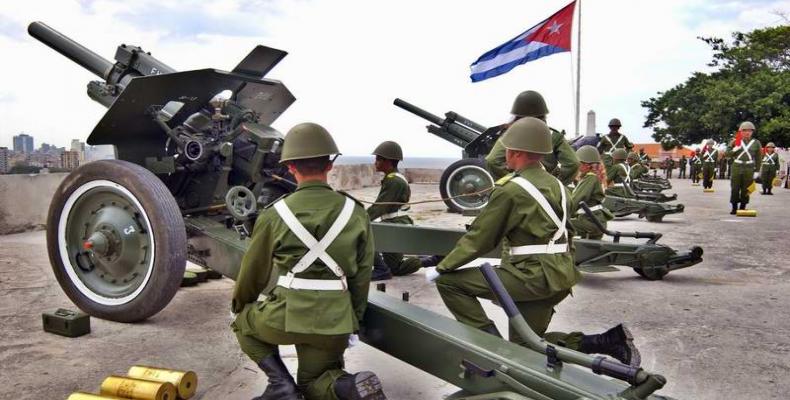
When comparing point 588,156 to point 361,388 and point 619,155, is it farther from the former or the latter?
point 361,388

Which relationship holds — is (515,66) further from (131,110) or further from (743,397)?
(743,397)

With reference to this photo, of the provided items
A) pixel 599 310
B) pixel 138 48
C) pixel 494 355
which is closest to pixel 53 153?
pixel 138 48

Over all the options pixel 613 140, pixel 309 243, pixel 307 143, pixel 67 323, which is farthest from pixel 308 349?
pixel 613 140

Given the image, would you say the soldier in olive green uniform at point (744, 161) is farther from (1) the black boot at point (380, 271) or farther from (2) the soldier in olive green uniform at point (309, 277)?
(2) the soldier in olive green uniform at point (309, 277)

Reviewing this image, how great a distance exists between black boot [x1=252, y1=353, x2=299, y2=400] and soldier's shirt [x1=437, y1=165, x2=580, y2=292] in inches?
36.5

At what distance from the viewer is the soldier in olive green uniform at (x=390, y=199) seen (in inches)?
231

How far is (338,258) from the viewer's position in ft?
8.61

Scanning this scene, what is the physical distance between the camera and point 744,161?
1150cm

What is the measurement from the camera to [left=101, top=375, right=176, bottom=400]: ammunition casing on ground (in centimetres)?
282

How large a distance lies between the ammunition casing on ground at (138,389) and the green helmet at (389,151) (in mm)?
3378

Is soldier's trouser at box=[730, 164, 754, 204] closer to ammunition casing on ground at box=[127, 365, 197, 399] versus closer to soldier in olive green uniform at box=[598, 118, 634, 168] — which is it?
soldier in olive green uniform at box=[598, 118, 634, 168]

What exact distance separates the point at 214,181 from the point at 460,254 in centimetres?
256

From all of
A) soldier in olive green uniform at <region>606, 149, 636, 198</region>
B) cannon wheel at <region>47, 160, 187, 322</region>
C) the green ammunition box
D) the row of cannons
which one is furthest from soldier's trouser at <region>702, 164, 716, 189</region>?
the green ammunition box

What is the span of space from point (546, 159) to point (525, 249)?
135 inches
